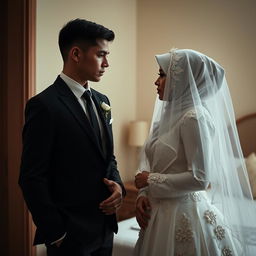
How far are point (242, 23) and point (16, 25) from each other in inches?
92.0

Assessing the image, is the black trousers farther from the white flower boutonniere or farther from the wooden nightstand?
the wooden nightstand

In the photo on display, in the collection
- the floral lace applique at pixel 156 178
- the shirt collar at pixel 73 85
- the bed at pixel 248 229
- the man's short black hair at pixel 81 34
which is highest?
the man's short black hair at pixel 81 34

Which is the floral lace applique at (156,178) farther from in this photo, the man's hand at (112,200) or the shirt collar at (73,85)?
the shirt collar at (73,85)

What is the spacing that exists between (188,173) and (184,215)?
21 cm

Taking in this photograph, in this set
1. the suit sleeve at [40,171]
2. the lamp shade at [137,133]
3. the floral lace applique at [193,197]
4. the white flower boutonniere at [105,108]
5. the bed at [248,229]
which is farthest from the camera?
the lamp shade at [137,133]

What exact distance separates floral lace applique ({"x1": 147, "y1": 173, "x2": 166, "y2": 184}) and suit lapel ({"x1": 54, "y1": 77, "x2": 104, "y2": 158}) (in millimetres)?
260

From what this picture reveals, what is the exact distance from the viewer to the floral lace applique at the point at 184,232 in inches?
60.7

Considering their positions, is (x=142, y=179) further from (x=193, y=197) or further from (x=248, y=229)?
(x=248, y=229)

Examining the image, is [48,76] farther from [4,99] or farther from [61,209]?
[61,209]

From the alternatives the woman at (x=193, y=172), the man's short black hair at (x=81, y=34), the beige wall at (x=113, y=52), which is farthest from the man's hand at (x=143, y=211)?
the beige wall at (x=113, y=52)

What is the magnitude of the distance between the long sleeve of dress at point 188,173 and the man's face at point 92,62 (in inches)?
19.3

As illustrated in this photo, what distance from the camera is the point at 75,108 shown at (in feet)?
5.12

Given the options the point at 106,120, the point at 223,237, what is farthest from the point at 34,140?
the point at 223,237

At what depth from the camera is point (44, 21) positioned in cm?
292
